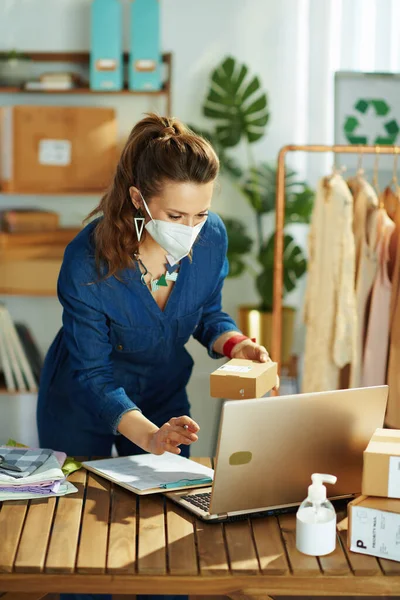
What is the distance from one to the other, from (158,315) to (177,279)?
10cm

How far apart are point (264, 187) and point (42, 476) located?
2594 mm

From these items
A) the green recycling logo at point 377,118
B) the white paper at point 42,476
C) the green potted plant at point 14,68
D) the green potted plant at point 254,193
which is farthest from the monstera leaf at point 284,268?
the white paper at point 42,476

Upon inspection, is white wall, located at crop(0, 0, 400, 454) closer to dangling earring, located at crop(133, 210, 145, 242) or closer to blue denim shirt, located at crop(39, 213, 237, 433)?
blue denim shirt, located at crop(39, 213, 237, 433)

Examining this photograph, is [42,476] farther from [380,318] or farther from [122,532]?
[380,318]

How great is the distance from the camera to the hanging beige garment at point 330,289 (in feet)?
9.55

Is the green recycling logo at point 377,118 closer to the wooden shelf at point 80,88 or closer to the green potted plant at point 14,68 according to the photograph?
the wooden shelf at point 80,88

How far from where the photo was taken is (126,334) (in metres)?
2.04

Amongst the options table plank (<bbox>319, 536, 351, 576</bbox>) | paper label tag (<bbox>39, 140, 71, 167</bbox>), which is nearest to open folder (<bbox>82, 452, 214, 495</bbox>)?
table plank (<bbox>319, 536, 351, 576</bbox>)

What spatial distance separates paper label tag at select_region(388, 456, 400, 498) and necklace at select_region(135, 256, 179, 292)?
734 millimetres

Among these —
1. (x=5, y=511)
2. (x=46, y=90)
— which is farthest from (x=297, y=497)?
(x=46, y=90)

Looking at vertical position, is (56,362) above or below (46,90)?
below

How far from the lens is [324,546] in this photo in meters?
1.47

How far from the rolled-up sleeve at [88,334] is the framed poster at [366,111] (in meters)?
2.51

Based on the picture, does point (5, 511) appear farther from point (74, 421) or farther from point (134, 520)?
point (74, 421)
